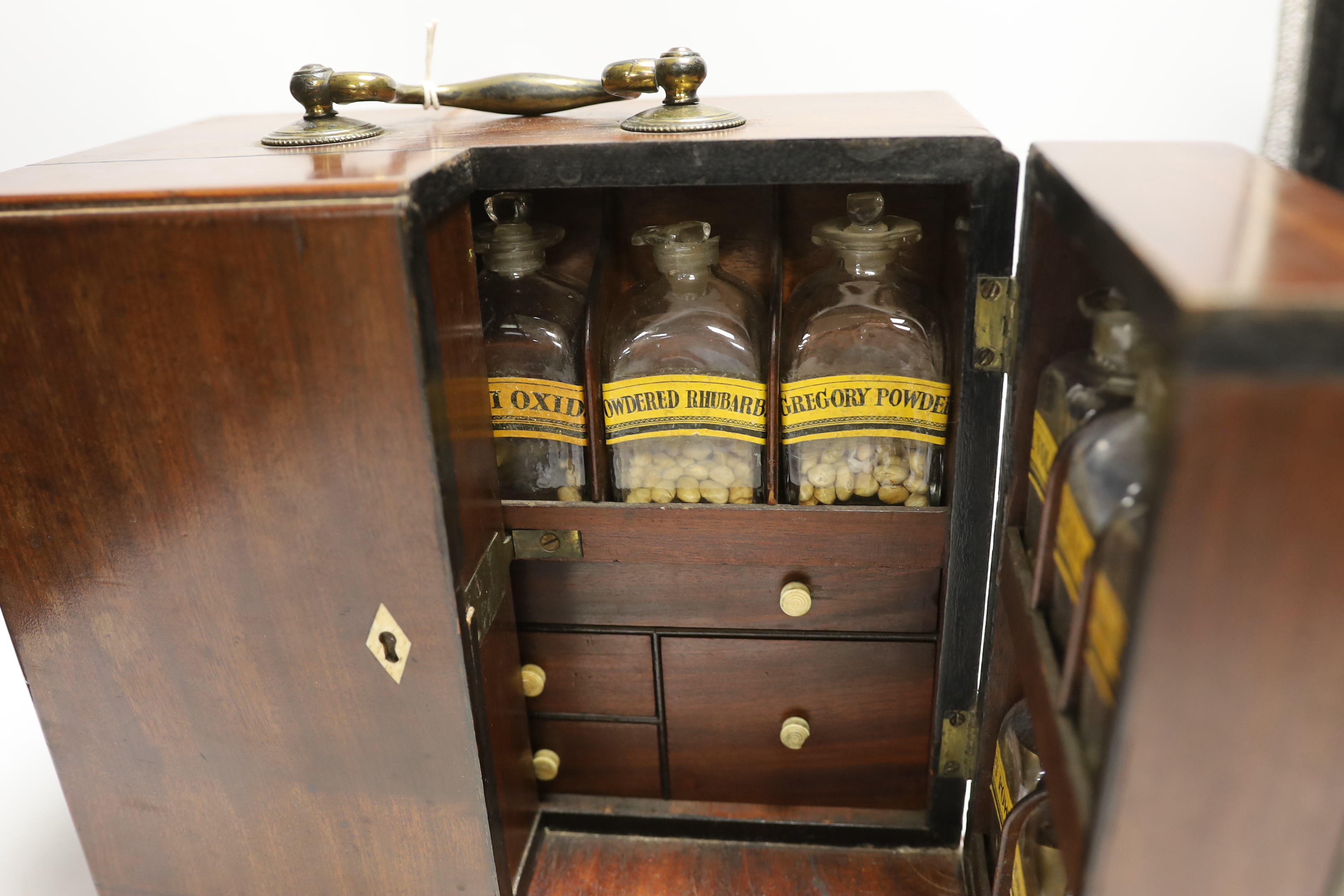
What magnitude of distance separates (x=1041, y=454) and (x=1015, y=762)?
0.31m

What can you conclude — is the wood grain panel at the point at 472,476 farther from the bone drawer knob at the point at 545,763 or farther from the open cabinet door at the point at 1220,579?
the open cabinet door at the point at 1220,579

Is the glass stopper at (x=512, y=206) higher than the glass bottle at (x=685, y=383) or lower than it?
higher

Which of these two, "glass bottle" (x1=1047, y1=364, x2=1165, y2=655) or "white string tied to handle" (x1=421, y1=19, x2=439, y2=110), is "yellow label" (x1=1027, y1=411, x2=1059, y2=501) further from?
"white string tied to handle" (x1=421, y1=19, x2=439, y2=110)

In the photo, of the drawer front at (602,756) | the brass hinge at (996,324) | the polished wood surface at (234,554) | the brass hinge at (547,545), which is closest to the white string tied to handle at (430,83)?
the polished wood surface at (234,554)

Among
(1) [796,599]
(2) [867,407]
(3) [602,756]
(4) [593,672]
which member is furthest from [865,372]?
(3) [602,756]

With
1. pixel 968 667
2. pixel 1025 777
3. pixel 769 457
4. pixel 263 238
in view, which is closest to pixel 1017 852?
pixel 1025 777

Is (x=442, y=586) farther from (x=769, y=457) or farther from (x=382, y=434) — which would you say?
(x=769, y=457)

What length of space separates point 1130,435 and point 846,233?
16.1 inches

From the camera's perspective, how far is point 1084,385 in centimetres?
79

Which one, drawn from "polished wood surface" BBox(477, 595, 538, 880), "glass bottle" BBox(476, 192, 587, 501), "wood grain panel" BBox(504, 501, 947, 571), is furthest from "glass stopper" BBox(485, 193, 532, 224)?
"polished wood surface" BBox(477, 595, 538, 880)

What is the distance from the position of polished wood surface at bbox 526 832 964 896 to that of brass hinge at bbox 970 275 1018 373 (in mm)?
623

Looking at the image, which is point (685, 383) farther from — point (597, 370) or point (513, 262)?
point (513, 262)

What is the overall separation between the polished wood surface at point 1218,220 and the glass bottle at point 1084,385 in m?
0.09

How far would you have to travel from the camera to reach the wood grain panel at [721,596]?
3.56 feet
